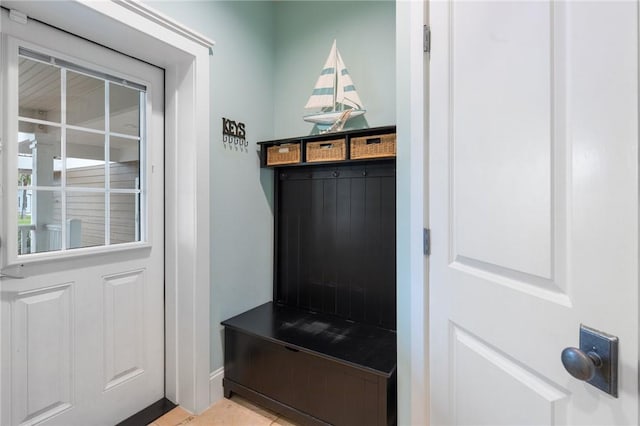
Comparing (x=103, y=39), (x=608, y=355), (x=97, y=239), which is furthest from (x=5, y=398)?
(x=608, y=355)

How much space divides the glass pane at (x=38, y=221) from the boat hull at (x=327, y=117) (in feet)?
4.83

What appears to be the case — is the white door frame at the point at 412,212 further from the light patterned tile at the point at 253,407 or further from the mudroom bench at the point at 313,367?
the light patterned tile at the point at 253,407

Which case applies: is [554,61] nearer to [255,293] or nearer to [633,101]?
[633,101]

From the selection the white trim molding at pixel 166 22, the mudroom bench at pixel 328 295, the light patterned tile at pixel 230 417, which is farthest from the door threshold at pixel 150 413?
the white trim molding at pixel 166 22

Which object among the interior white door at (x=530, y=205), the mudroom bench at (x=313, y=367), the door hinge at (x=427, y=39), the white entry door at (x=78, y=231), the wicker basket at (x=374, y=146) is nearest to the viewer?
the interior white door at (x=530, y=205)

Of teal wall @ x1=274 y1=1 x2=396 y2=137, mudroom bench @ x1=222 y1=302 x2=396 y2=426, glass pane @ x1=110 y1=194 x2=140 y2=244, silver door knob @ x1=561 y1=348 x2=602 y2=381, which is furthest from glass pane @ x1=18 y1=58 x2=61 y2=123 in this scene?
silver door knob @ x1=561 y1=348 x2=602 y2=381

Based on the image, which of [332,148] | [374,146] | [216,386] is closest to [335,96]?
[332,148]

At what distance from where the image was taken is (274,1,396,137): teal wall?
1910 millimetres

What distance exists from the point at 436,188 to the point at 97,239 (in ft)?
5.70

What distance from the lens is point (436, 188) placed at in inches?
42.8

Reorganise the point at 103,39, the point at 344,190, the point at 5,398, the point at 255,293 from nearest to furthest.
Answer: the point at 5,398
the point at 103,39
the point at 344,190
the point at 255,293

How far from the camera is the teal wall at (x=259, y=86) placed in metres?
1.89

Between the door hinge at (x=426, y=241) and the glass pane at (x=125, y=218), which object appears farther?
the glass pane at (x=125, y=218)

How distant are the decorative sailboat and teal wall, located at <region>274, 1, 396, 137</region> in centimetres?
10
